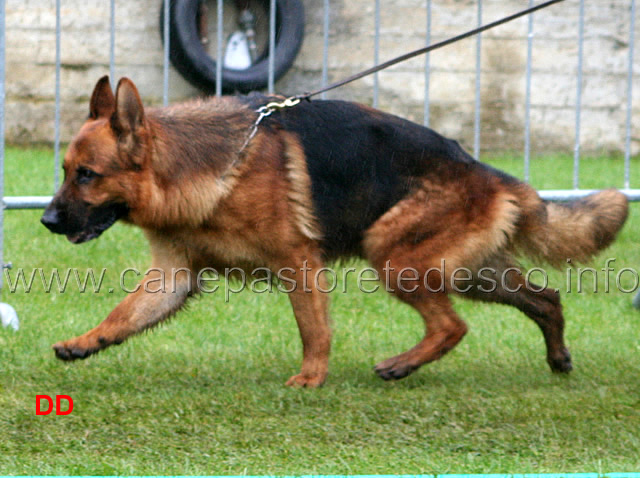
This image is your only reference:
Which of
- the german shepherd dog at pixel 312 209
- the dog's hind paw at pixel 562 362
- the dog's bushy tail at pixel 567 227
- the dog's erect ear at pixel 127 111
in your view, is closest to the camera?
the dog's erect ear at pixel 127 111

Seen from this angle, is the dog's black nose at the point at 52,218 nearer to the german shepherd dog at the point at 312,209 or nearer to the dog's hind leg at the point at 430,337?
the german shepherd dog at the point at 312,209

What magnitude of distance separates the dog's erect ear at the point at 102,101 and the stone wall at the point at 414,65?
20.4 feet

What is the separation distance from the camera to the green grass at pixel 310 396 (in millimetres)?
3133

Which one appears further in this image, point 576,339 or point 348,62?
point 348,62

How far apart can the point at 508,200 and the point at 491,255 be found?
0.26 meters

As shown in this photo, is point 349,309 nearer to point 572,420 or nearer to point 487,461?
point 572,420

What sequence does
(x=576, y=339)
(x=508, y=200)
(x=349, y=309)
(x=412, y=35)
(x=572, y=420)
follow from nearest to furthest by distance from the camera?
(x=572, y=420) < (x=508, y=200) < (x=576, y=339) < (x=349, y=309) < (x=412, y=35)

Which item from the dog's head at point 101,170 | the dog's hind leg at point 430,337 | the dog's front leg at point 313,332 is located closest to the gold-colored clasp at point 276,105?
the dog's head at point 101,170

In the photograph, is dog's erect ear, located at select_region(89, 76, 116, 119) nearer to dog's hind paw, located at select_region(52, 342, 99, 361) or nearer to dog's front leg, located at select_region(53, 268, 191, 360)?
dog's front leg, located at select_region(53, 268, 191, 360)

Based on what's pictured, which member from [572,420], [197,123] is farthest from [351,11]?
[572,420]

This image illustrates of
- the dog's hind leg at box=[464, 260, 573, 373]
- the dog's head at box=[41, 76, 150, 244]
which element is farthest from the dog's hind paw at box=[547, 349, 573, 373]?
the dog's head at box=[41, 76, 150, 244]

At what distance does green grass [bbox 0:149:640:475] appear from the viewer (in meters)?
3.13

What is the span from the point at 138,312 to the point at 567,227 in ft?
6.39

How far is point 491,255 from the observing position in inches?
Result: 168
